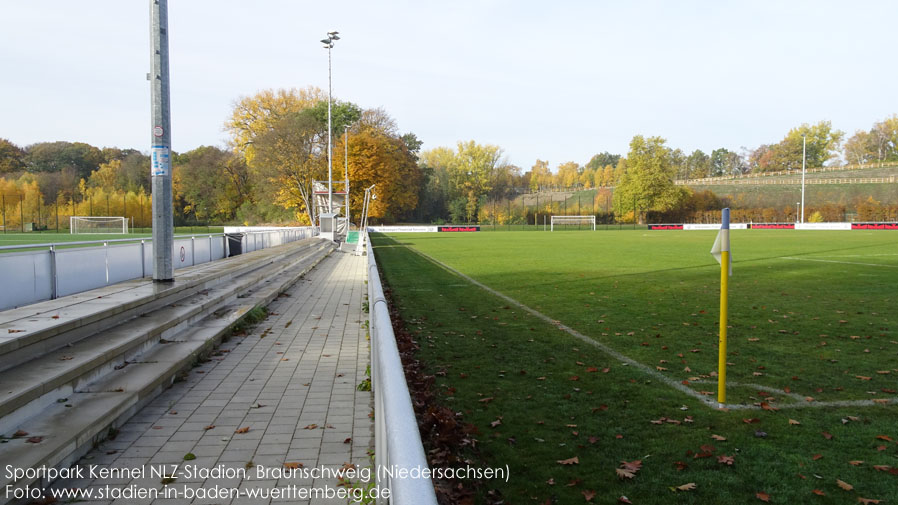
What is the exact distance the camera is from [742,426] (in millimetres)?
4672

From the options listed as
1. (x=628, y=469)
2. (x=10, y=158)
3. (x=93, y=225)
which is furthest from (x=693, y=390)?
(x=10, y=158)

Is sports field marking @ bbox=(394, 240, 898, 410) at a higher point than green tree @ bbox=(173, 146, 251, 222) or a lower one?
lower

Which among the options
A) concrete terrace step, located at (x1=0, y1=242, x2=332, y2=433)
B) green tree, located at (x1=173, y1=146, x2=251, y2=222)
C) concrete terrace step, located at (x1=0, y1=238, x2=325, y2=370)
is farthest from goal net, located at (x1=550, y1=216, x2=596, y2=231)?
concrete terrace step, located at (x1=0, y1=242, x2=332, y2=433)

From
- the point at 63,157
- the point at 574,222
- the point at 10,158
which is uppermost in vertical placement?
the point at 63,157

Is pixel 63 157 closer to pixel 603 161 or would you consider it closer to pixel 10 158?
pixel 10 158

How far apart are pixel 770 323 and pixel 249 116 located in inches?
2576

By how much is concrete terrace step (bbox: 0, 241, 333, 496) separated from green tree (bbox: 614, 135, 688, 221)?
7598 cm

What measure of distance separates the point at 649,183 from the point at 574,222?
488 inches

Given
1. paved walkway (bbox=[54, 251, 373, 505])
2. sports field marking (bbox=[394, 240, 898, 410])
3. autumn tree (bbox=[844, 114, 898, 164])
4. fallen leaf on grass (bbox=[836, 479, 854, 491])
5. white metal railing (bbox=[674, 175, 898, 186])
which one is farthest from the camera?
autumn tree (bbox=[844, 114, 898, 164])

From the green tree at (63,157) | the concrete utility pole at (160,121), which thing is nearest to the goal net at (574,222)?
the concrete utility pole at (160,121)

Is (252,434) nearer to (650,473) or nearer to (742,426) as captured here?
(650,473)

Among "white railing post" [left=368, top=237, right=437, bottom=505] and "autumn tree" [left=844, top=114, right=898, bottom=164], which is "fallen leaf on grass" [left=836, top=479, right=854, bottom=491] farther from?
"autumn tree" [left=844, top=114, right=898, bottom=164]

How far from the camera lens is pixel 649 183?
252ft

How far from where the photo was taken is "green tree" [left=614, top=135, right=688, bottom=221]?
253 ft
